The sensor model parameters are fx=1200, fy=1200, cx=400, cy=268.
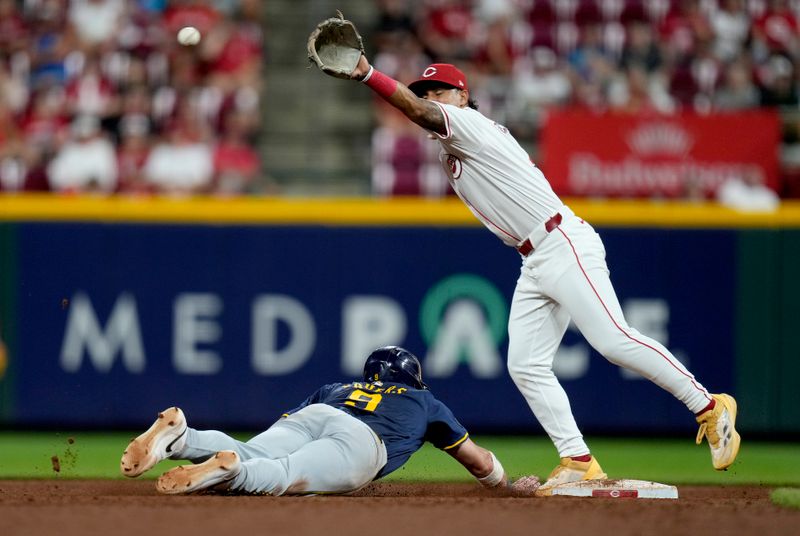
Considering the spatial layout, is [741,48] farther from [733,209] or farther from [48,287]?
[48,287]

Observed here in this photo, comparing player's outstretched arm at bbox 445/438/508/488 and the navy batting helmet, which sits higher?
the navy batting helmet

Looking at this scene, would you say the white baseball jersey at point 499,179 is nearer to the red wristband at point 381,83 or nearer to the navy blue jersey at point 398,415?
the red wristband at point 381,83

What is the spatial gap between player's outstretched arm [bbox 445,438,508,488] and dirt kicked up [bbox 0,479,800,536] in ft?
1.38

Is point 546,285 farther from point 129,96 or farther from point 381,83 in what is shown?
point 129,96

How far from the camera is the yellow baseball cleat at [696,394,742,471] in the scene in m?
5.32

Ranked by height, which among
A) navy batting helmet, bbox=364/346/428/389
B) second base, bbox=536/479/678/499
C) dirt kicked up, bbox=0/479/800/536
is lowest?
second base, bbox=536/479/678/499

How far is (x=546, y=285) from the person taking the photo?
17.9 feet

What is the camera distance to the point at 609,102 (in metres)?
11.1

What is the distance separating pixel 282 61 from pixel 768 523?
8976 mm

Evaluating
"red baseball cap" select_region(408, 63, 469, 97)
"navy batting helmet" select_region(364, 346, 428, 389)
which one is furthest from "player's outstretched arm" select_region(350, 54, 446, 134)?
"navy batting helmet" select_region(364, 346, 428, 389)

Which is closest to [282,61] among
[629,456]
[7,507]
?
[629,456]

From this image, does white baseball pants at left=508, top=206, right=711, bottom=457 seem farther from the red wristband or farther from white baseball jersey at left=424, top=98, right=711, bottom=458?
the red wristband

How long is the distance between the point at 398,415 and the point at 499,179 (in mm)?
1177

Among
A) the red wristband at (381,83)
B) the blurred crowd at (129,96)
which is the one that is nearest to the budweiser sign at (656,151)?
the blurred crowd at (129,96)
